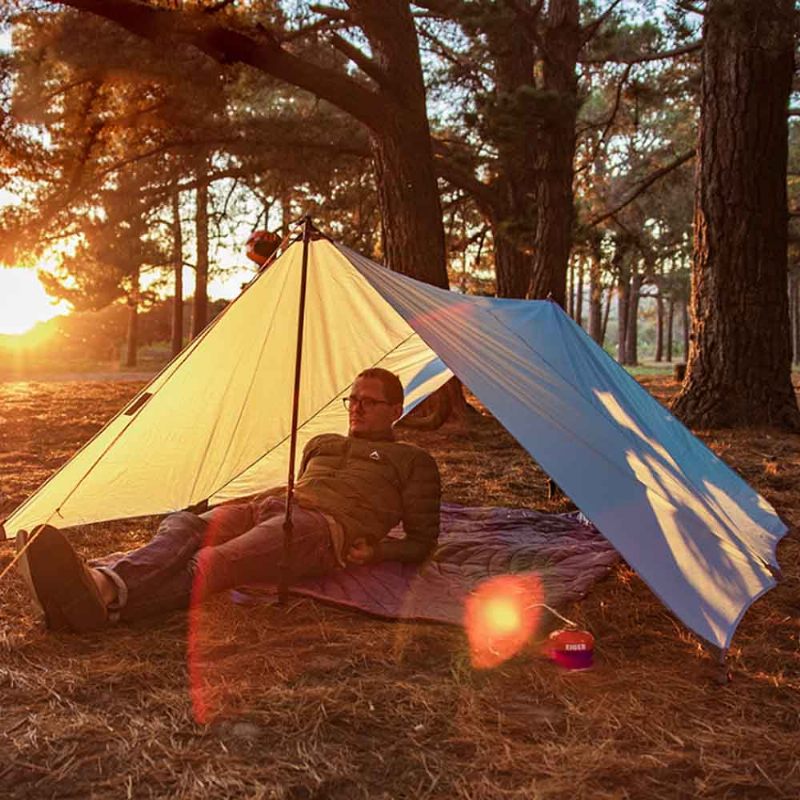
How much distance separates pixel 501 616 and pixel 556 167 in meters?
6.11

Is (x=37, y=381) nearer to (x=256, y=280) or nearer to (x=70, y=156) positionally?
(x=70, y=156)

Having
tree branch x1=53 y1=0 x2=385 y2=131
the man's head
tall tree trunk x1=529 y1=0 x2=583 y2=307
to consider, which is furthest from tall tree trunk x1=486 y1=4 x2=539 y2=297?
the man's head

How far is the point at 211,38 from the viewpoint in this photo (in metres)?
6.33

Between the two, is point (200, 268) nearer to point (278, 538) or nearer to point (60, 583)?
point (278, 538)

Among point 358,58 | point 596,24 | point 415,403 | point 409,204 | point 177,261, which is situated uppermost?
point 596,24

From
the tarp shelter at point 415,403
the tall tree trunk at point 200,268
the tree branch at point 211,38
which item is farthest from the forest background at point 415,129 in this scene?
the tall tree trunk at point 200,268

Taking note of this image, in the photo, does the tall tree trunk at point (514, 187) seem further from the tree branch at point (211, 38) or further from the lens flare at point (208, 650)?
the lens flare at point (208, 650)

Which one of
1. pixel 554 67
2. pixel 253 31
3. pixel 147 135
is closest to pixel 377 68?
pixel 253 31

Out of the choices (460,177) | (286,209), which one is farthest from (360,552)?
(286,209)

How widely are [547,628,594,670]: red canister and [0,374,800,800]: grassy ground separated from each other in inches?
2.6

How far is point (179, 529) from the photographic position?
315cm

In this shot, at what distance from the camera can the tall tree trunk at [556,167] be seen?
836cm

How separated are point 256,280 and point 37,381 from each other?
15.4 m

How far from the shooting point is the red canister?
2.68m
